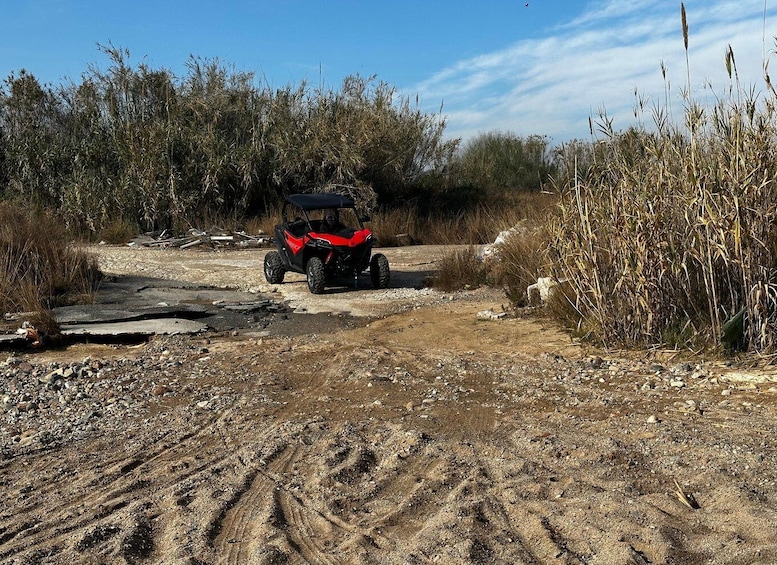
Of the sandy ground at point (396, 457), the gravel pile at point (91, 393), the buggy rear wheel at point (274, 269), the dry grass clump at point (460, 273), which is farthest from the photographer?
the buggy rear wheel at point (274, 269)

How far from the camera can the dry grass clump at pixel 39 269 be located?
29.8ft

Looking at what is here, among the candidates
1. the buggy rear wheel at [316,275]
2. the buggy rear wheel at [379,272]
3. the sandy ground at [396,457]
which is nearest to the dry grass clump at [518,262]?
the buggy rear wheel at [379,272]

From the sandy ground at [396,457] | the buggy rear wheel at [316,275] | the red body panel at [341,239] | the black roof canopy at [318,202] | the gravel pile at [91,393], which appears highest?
the black roof canopy at [318,202]

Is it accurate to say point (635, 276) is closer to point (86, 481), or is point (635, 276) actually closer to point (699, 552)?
point (699, 552)

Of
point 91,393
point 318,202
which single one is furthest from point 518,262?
point 91,393

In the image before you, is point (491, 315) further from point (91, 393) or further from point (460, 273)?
point (91, 393)

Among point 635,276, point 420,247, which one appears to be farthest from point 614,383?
point 420,247

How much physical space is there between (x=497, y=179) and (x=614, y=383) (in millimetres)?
21167

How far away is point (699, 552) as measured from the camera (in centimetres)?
315

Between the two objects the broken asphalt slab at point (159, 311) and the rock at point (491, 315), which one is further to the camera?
the rock at point (491, 315)

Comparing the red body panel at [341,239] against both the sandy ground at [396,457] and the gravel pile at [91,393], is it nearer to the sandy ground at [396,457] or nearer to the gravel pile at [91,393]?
the sandy ground at [396,457]

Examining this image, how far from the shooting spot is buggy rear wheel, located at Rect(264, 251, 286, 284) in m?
11.9

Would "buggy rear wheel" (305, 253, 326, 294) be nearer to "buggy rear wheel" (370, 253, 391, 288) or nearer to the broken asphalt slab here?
the broken asphalt slab

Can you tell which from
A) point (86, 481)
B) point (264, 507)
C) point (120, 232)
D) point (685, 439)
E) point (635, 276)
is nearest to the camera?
point (264, 507)
